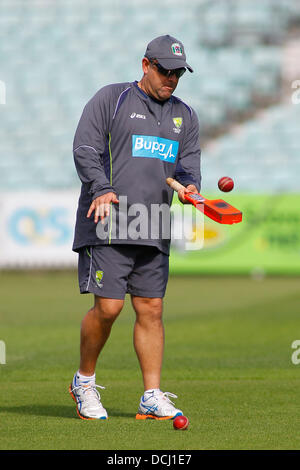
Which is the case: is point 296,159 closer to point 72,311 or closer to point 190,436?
point 72,311

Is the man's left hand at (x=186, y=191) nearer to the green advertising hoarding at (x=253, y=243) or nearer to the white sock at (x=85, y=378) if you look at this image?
the white sock at (x=85, y=378)

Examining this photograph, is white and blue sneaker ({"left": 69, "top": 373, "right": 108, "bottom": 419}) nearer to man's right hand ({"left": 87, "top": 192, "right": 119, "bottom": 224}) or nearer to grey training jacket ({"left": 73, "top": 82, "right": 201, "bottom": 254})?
grey training jacket ({"left": 73, "top": 82, "right": 201, "bottom": 254})

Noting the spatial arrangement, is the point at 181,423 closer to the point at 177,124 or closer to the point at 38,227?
the point at 177,124

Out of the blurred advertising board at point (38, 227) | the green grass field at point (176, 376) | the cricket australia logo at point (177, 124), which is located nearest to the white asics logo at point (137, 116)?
the cricket australia logo at point (177, 124)

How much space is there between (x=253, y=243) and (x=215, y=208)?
1418 centimetres

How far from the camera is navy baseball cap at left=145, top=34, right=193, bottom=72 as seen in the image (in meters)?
5.22

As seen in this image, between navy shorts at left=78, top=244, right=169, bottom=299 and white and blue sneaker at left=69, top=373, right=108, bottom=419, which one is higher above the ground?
navy shorts at left=78, top=244, right=169, bottom=299

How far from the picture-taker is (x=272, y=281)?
17.8 meters

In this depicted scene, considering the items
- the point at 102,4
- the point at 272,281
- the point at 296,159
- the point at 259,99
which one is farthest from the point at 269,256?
the point at 102,4

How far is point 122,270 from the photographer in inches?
209

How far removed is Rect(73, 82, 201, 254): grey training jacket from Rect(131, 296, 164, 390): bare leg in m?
0.36

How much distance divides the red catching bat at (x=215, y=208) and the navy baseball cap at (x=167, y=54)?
670 millimetres

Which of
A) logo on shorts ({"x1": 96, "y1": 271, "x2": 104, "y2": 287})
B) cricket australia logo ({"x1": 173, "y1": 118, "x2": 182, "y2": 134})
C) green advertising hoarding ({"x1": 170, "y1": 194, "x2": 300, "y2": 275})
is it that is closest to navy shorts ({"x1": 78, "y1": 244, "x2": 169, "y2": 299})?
logo on shorts ({"x1": 96, "y1": 271, "x2": 104, "y2": 287})

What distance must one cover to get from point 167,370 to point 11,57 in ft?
58.1
